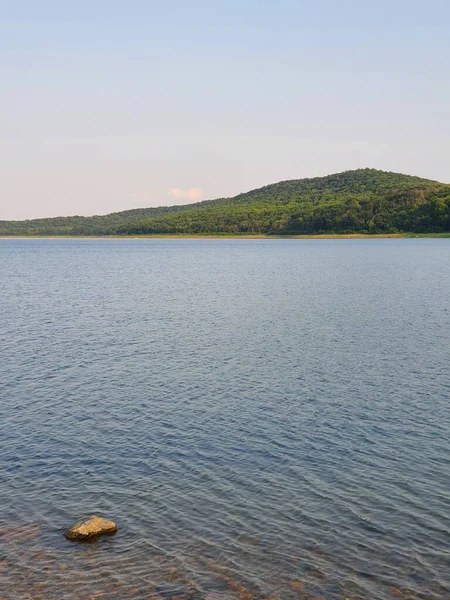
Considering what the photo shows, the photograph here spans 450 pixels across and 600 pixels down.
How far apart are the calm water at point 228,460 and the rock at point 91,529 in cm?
26

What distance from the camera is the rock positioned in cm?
1608

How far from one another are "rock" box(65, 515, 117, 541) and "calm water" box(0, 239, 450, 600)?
0.26 metres

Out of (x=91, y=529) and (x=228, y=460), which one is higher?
(x=91, y=529)

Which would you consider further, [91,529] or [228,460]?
[228,460]

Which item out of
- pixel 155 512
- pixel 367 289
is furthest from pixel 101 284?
pixel 155 512

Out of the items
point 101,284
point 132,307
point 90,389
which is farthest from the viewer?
point 101,284

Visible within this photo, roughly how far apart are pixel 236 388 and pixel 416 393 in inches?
333

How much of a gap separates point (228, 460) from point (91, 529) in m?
6.45

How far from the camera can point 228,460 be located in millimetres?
21609

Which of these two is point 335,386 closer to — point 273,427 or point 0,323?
point 273,427

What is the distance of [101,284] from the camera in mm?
91062

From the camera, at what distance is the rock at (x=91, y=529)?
1608cm

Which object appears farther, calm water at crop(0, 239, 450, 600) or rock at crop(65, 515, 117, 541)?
rock at crop(65, 515, 117, 541)

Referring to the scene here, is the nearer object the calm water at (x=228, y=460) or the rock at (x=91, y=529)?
the calm water at (x=228, y=460)
